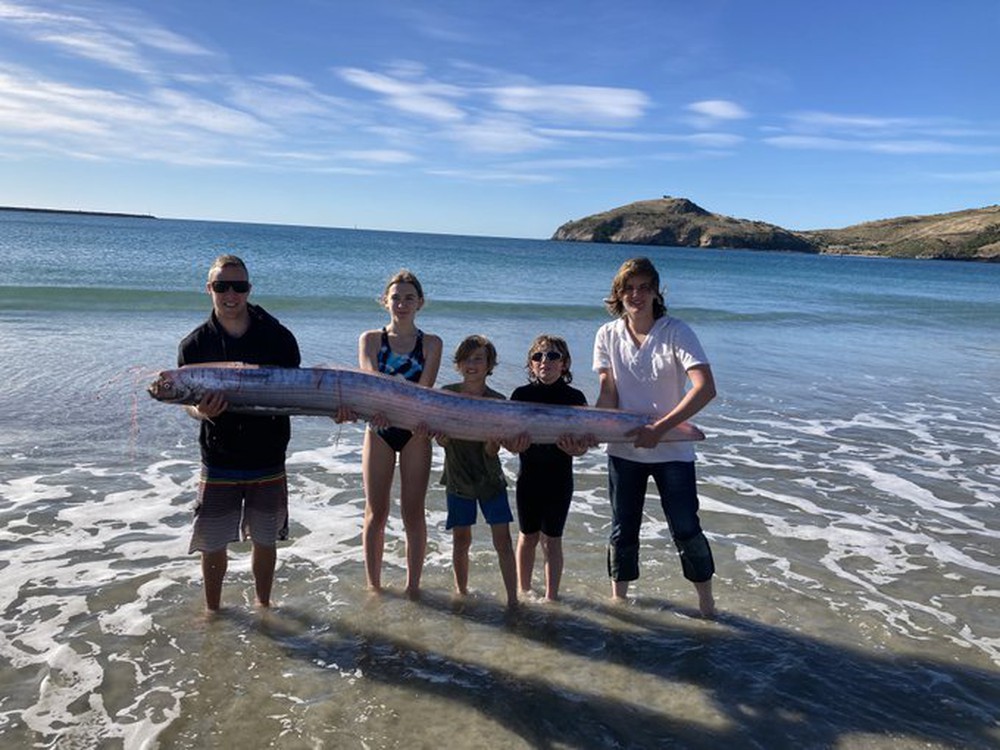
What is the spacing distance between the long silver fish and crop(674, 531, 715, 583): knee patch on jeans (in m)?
0.80

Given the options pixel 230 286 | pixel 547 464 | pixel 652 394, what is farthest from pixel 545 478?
pixel 230 286

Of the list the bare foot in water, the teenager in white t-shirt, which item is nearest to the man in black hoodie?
the teenager in white t-shirt

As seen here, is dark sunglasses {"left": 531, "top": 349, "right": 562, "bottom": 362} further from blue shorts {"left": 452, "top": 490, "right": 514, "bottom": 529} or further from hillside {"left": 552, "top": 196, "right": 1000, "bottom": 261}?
hillside {"left": 552, "top": 196, "right": 1000, "bottom": 261}

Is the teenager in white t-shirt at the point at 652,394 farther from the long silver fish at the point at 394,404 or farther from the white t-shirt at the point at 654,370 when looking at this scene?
the long silver fish at the point at 394,404

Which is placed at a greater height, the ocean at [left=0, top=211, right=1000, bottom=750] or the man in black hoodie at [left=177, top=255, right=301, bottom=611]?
the man in black hoodie at [left=177, top=255, right=301, bottom=611]

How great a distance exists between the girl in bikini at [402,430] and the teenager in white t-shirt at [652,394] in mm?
1280

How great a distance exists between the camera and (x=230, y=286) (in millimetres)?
4762

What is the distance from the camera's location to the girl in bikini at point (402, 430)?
535 cm

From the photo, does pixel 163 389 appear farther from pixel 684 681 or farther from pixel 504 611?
pixel 684 681

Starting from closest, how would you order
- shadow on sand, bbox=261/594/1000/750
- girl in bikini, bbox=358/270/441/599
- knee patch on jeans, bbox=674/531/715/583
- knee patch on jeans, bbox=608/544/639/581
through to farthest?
shadow on sand, bbox=261/594/1000/750 → knee patch on jeans, bbox=674/531/715/583 → girl in bikini, bbox=358/270/441/599 → knee patch on jeans, bbox=608/544/639/581

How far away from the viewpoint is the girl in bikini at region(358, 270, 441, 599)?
17.5 ft

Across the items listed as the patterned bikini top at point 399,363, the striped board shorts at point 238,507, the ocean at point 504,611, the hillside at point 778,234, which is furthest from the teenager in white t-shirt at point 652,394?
the hillside at point 778,234

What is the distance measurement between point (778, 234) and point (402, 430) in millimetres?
183369

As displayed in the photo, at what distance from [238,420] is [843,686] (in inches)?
164
